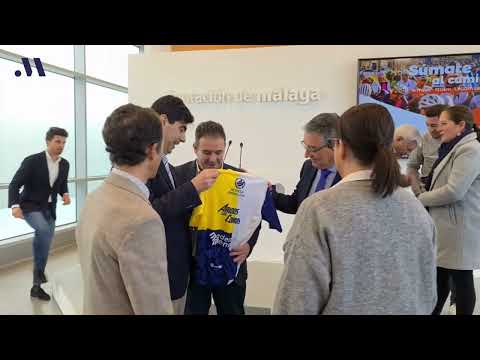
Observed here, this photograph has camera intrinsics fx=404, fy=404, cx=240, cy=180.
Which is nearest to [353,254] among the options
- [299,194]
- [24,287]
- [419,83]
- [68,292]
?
[299,194]

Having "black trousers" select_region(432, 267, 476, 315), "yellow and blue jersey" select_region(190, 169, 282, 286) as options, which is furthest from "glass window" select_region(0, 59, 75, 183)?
"black trousers" select_region(432, 267, 476, 315)

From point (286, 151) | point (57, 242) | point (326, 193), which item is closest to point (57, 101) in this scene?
point (57, 242)

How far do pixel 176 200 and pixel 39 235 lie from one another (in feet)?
10.7

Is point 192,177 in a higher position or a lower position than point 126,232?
higher

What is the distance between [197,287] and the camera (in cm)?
221

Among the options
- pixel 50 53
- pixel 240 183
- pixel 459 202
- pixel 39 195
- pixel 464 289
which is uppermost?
pixel 50 53

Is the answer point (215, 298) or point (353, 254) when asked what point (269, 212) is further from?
point (353, 254)

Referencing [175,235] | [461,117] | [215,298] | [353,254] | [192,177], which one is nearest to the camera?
[353,254]

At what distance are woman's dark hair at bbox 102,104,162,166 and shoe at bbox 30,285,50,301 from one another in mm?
3604

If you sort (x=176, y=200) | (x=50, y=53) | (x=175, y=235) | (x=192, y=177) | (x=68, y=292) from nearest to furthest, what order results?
(x=176, y=200) → (x=175, y=235) → (x=192, y=177) → (x=68, y=292) → (x=50, y=53)

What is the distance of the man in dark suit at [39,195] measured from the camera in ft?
14.2

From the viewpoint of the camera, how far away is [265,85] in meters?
5.18

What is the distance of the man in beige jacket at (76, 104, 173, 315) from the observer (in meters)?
1.24
